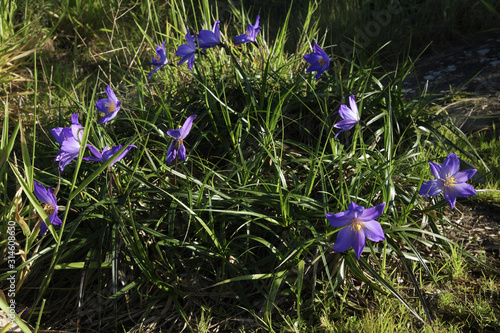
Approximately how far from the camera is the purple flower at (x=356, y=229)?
1168 millimetres

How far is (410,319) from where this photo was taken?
1.42 m

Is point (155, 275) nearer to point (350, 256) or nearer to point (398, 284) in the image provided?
point (350, 256)

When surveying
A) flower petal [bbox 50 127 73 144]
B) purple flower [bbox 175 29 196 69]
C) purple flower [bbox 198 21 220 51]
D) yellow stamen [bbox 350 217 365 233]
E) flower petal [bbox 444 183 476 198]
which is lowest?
flower petal [bbox 444 183 476 198]

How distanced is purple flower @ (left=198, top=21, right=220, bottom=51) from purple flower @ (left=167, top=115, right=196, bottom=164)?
1.75 ft

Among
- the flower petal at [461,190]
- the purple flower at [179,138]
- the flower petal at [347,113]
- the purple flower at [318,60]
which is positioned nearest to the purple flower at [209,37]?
the purple flower at [318,60]

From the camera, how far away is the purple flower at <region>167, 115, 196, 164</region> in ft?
4.68

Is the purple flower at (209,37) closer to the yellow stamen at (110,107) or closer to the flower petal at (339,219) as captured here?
the yellow stamen at (110,107)

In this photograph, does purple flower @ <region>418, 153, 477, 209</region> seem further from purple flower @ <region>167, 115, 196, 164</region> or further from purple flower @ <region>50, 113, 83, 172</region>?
purple flower @ <region>50, 113, 83, 172</region>

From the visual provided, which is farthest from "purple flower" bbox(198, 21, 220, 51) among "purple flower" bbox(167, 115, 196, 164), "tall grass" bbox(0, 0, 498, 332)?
"purple flower" bbox(167, 115, 196, 164)

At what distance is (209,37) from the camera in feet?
5.98

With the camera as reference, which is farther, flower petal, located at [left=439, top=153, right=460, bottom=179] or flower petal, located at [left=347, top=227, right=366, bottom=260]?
flower petal, located at [left=439, top=153, right=460, bottom=179]

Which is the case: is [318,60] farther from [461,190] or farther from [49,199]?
[49,199]

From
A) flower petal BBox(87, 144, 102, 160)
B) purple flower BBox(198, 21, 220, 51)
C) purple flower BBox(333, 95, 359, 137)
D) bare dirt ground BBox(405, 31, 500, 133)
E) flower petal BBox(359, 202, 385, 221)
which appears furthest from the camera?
bare dirt ground BBox(405, 31, 500, 133)

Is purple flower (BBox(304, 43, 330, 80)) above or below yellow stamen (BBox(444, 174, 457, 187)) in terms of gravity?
above
